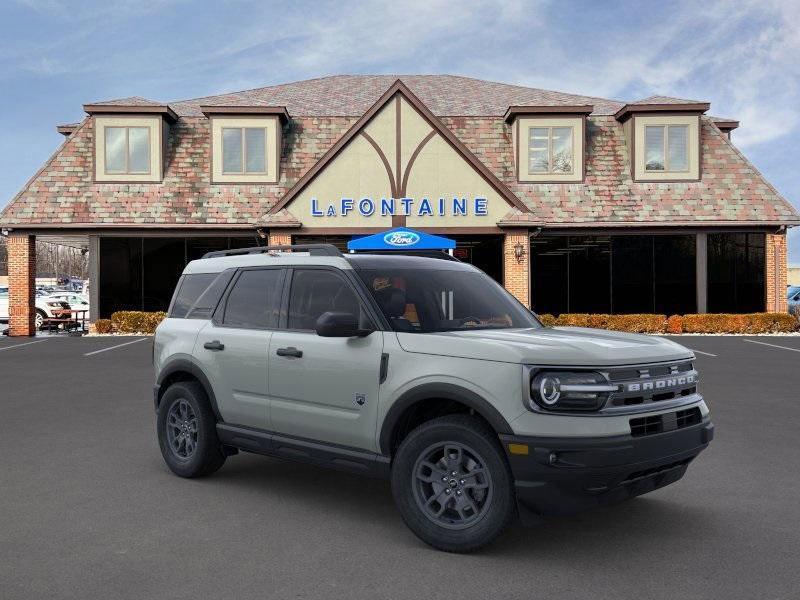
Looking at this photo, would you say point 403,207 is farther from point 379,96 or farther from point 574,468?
point 574,468

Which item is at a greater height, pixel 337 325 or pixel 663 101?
pixel 663 101

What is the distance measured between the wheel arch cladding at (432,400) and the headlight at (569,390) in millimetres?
244

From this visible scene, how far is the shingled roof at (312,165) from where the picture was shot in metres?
24.4

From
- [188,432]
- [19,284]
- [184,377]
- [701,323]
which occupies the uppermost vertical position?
[19,284]

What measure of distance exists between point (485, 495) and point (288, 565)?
1.23m

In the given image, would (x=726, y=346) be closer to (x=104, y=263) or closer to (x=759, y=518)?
(x=759, y=518)

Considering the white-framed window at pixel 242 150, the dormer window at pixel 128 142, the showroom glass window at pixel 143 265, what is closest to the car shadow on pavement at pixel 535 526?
the white-framed window at pixel 242 150

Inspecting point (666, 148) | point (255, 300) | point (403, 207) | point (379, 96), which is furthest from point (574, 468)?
point (379, 96)

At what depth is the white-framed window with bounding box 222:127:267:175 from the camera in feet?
83.4

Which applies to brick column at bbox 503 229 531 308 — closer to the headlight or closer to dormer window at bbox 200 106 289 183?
dormer window at bbox 200 106 289 183

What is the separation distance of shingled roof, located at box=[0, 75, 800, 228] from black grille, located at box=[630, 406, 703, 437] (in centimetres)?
1887

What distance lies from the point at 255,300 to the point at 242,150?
2008 centimetres

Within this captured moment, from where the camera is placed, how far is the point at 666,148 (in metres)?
25.7

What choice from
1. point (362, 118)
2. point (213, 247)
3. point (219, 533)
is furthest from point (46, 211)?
point (219, 533)
